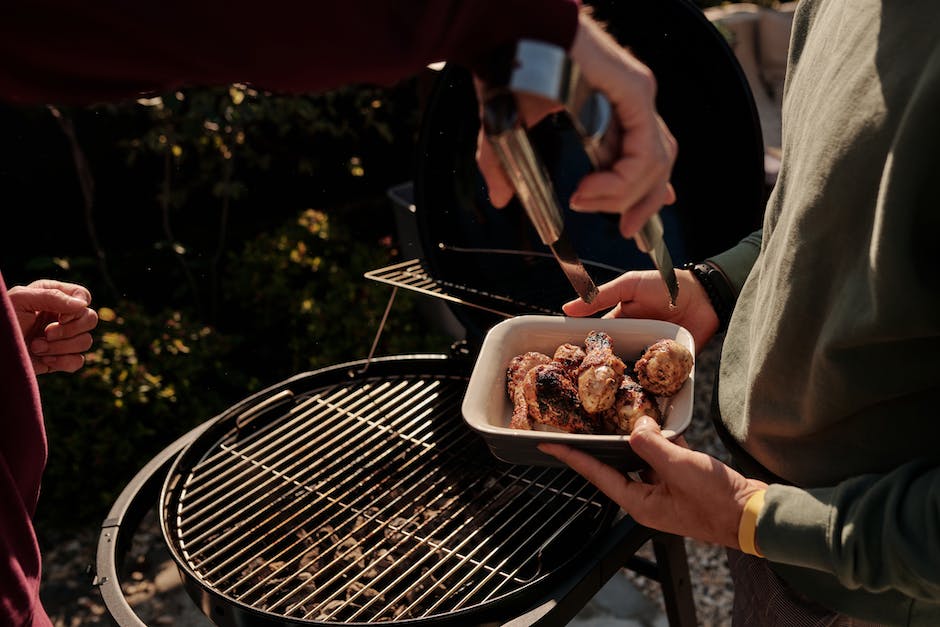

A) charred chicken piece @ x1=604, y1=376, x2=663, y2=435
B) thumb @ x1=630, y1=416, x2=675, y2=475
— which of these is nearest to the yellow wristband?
thumb @ x1=630, y1=416, x2=675, y2=475

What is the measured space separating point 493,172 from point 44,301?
97cm

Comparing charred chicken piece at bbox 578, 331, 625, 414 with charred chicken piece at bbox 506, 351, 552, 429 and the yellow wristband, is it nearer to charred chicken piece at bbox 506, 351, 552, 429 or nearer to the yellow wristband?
charred chicken piece at bbox 506, 351, 552, 429

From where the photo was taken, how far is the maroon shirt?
671mm

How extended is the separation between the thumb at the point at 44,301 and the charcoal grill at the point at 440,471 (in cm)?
43

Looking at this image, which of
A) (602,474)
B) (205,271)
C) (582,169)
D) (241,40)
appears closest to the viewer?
(241,40)

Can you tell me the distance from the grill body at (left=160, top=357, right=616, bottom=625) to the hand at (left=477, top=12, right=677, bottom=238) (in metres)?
0.73

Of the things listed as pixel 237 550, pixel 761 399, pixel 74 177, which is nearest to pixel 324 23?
pixel 761 399

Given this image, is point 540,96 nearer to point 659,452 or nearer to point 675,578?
point 659,452

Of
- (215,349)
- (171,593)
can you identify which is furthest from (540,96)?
(215,349)

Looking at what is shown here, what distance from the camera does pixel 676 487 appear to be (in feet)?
3.74

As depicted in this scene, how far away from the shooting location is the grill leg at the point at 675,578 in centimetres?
151

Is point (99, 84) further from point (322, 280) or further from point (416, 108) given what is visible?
point (416, 108)

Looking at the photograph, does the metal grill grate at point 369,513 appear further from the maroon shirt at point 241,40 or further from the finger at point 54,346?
the maroon shirt at point 241,40

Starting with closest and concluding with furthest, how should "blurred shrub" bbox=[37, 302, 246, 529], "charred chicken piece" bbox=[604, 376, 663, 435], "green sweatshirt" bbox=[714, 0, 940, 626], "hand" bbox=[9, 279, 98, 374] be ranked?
"green sweatshirt" bbox=[714, 0, 940, 626], "charred chicken piece" bbox=[604, 376, 663, 435], "hand" bbox=[9, 279, 98, 374], "blurred shrub" bbox=[37, 302, 246, 529]
